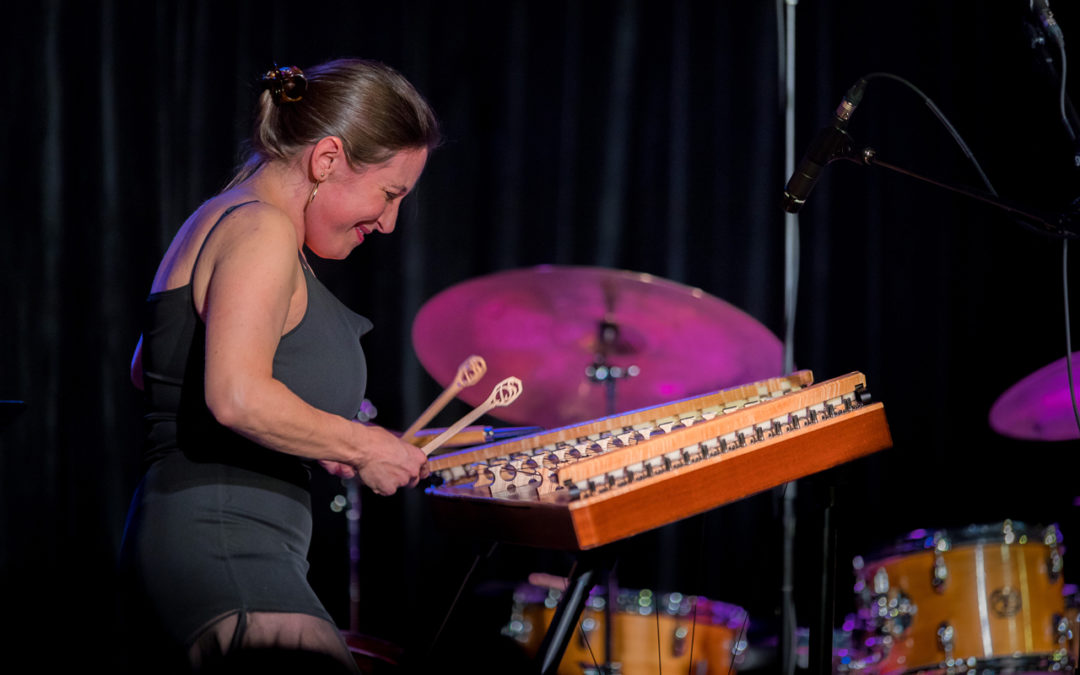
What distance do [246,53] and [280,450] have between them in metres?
2.40

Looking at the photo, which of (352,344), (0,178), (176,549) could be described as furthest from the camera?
(0,178)

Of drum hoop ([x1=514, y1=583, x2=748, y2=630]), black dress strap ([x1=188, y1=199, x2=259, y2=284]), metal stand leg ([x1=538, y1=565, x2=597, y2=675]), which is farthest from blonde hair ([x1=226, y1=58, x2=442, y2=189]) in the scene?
drum hoop ([x1=514, y1=583, x2=748, y2=630])

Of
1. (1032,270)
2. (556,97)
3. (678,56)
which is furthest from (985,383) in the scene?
(556,97)

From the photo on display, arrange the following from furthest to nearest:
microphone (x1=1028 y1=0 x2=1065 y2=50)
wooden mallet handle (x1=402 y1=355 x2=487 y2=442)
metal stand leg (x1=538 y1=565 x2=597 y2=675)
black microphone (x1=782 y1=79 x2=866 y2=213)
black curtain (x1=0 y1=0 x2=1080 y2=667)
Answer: black curtain (x1=0 y1=0 x2=1080 y2=667), wooden mallet handle (x1=402 y1=355 x2=487 y2=442), microphone (x1=1028 y1=0 x2=1065 y2=50), black microphone (x1=782 y1=79 x2=866 y2=213), metal stand leg (x1=538 y1=565 x2=597 y2=675)

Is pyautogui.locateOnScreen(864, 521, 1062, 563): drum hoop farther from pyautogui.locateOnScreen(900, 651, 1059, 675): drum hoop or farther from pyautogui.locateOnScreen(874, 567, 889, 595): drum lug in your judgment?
pyautogui.locateOnScreen(900, 651, 1059, 675): drum hoop

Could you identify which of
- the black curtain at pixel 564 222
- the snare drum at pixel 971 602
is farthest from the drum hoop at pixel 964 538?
the black curtain at pixel 564 222

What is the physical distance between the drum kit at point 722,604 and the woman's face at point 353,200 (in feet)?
2.15

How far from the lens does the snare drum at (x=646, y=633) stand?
2.62 meters

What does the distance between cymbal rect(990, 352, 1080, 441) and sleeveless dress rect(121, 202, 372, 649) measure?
170cm

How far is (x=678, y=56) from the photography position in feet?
11.8

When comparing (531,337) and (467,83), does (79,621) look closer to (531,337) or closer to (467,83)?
(531,337)

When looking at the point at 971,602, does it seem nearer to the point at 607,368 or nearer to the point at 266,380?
the point at 607,368

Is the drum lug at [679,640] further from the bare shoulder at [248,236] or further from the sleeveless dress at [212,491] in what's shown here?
the bare shoulder at [248,236]

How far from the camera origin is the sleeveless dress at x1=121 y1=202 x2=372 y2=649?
1.30 meters
